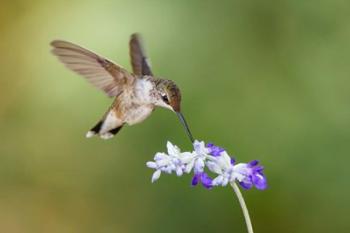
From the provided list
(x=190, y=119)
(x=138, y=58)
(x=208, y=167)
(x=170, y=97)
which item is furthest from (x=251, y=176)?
(x=190, y=119)

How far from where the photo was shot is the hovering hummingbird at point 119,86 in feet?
7.52

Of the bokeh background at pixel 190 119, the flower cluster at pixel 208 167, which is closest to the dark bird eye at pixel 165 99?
the flower cluster at pixel 208 167

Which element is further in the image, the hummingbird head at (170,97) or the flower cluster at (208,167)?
the hummingbird head at (170,97)

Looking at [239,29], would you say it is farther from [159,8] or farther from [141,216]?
[141,216]

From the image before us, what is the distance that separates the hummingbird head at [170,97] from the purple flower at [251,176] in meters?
0.40

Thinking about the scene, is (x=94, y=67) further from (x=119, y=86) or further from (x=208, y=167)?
(x=208, y=167)

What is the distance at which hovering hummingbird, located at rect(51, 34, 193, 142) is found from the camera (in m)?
2.29

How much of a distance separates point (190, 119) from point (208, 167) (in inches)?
94.8

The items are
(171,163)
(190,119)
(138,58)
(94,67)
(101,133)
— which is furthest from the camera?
(190,119)

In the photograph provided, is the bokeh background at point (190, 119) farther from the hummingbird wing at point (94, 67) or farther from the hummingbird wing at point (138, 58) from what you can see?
the hummingbird wing at point (94, 67)

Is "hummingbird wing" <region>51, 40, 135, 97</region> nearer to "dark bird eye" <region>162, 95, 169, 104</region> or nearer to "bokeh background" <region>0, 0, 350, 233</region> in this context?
"dark bird eye" <region>162, 95, 169, 104</region>

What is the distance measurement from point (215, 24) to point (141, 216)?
111 centimetres

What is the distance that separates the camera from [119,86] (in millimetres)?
2555

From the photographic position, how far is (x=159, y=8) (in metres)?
4.35
